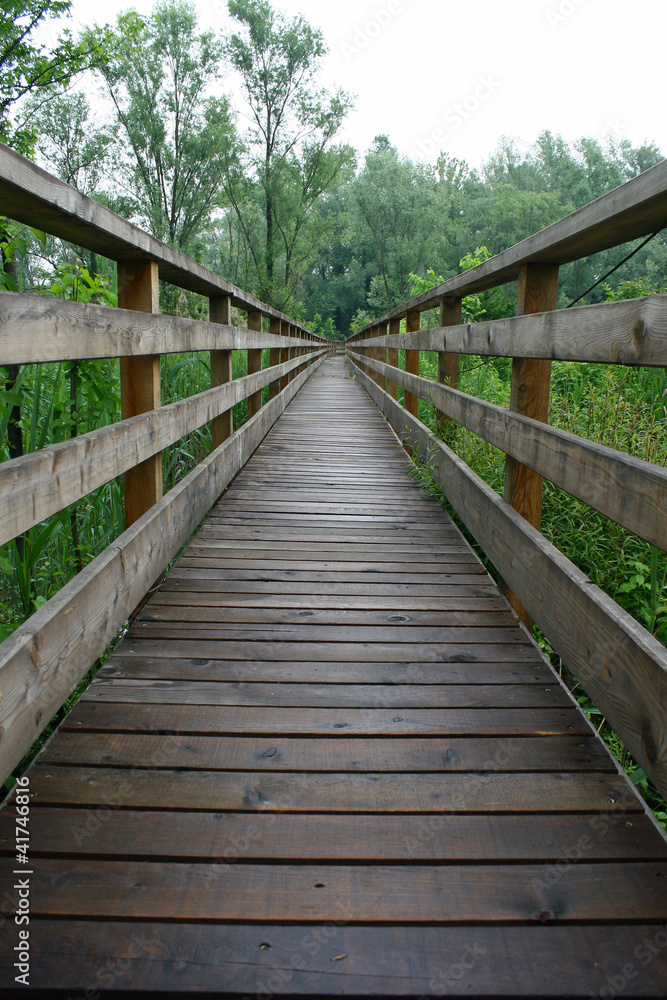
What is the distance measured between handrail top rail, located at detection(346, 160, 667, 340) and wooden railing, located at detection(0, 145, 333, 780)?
1178mm

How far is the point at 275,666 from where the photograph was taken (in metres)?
1.98

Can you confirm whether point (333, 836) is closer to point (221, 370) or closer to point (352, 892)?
point (352, 892)

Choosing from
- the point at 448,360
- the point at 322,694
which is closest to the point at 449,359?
the point at 448,360

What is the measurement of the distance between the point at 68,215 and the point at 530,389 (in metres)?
1.57

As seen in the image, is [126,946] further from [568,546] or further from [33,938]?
[568,546]

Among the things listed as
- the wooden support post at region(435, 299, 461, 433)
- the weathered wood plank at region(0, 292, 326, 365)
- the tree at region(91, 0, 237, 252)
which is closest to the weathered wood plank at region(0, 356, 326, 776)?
the weathered wood plank at region(0, 292, 326, 365)

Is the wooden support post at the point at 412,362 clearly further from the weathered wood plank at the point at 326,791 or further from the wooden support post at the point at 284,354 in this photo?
the weathered wood plank at the point at 326,791

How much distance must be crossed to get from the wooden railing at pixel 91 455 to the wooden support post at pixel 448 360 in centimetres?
144

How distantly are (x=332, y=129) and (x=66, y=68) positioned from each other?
14.1m

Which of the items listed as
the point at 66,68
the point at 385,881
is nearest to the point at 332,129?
the point at 66,68

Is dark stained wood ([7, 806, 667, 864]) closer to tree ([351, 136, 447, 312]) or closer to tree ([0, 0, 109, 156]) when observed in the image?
tree ([0, 0, 109, 156])

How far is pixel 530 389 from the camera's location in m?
2.45

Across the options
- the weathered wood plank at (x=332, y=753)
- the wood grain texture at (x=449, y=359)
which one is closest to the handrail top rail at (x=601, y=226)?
the wood grain texture at (x=449, y=359)

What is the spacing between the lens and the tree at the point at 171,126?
66.5ft
